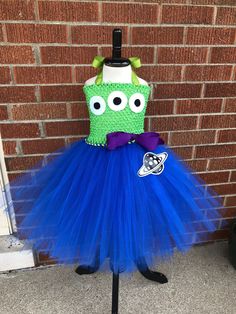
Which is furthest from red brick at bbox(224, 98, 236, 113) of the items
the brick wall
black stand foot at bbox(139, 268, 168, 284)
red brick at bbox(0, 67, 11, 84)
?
red brick at bbox(0, 67, 11, 84)

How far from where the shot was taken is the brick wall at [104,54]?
1205 millimetres

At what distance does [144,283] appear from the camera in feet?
5.06

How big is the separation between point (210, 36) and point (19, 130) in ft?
2.94

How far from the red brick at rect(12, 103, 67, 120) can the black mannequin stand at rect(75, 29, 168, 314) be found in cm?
39

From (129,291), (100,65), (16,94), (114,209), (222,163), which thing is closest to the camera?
(114,209)

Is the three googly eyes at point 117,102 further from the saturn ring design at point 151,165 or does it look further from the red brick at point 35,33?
the red brick at point 35,33

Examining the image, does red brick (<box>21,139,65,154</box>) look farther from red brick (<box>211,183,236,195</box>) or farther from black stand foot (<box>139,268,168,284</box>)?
red brick (<box>211,183,236,195</box>)

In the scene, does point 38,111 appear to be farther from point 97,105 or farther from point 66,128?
point 97,105

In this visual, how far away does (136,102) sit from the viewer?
102 cm

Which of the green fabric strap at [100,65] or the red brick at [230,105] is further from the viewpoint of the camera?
the red brick at [230,105]

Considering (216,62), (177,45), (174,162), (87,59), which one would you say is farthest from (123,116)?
(216,62)

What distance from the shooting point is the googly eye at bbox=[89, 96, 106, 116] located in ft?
3.30

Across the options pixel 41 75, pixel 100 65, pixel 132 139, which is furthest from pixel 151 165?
pixel 41 75

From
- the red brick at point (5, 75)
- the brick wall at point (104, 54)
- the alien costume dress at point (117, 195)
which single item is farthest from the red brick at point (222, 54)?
the red brick at point (5, 75)
